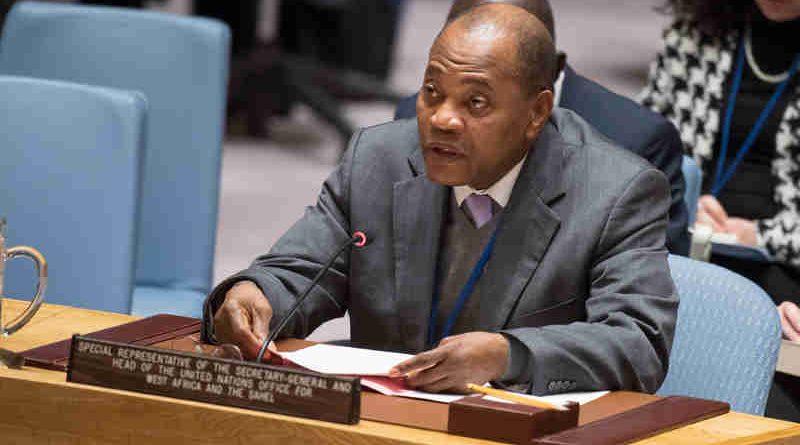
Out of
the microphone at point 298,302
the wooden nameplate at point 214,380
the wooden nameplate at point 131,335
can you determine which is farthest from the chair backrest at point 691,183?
the wooden nameplate at point 214,380

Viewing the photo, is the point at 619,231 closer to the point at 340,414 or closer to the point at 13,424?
the point at 340,414

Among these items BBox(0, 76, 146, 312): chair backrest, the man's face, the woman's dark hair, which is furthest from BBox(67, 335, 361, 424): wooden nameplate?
the woman's dark hair

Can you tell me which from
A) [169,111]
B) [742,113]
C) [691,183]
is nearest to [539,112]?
[691,183]

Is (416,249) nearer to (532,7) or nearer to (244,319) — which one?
(244,319)

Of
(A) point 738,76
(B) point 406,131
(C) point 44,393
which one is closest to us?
(C) point 44,393

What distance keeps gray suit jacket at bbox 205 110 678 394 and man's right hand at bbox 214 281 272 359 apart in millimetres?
34

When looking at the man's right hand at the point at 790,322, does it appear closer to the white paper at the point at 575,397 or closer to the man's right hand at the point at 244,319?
the white paper at the point at 575,397

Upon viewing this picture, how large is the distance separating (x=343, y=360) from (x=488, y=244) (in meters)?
0.35

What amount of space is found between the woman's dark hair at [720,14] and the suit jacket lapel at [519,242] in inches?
66.6

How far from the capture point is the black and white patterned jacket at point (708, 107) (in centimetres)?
383

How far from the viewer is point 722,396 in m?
2.58

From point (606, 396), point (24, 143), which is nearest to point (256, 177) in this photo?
point (24, 143)

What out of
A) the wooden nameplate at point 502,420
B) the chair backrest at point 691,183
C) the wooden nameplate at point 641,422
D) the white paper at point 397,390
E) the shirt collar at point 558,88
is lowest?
the chair backrest at point 691,183

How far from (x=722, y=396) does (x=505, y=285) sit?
413mm
